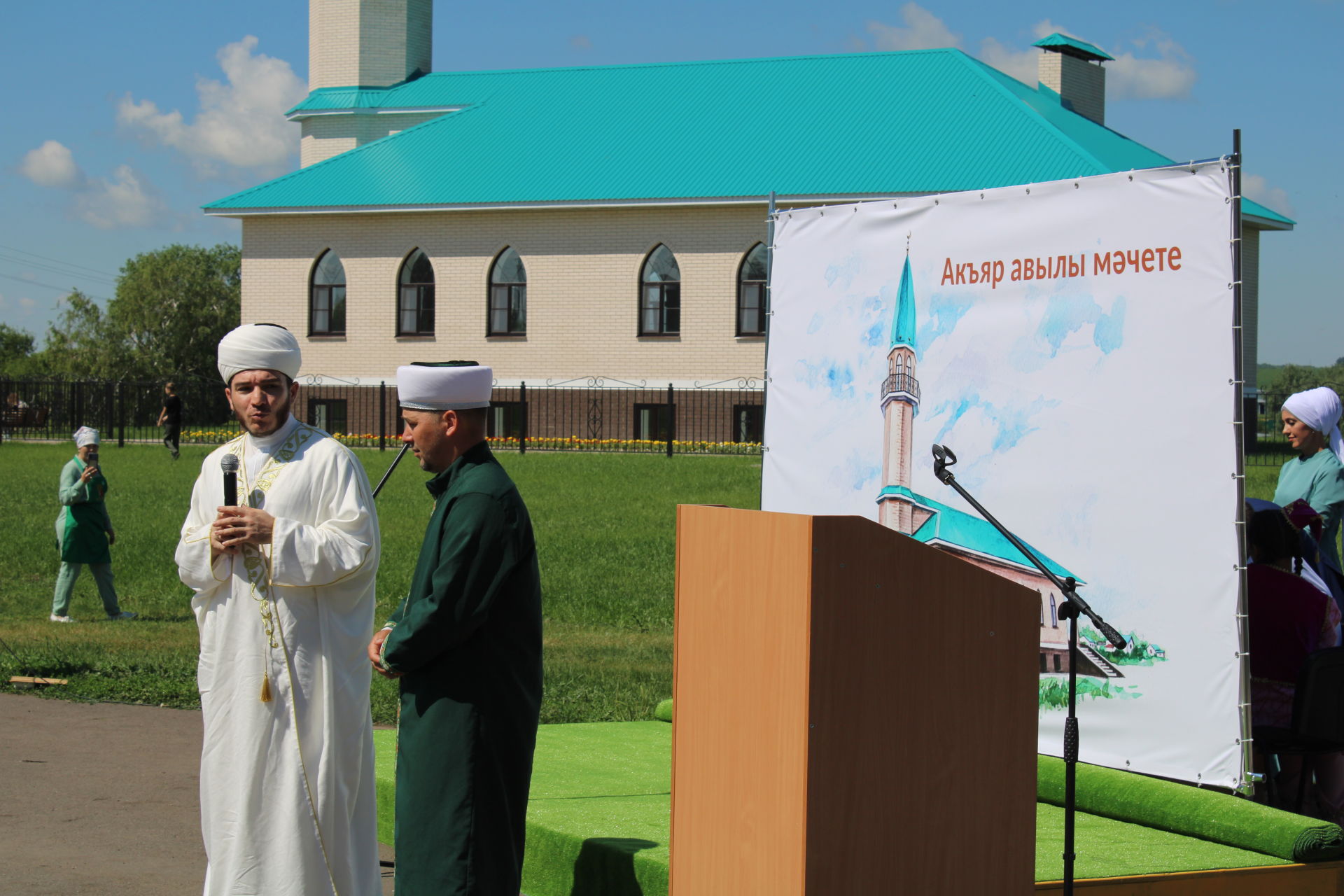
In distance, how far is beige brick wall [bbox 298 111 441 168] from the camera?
47.8 metres

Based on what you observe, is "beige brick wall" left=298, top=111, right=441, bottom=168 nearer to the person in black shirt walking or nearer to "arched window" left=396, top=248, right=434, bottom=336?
"arched window" left=396, top=248, right=434, bottom=336

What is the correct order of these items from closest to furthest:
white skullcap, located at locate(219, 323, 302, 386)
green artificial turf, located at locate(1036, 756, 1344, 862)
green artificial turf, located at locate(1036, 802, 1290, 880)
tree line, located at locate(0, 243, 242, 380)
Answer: white skullcap, located at locate(219, 323, 302, 386)
green artificial turf, located at locate(1036, 802, 1290, 880)
green artificial turf, located at locate(1036, 756, 1344, 862)
tree line, located at locate(0, 243, 242, 380)

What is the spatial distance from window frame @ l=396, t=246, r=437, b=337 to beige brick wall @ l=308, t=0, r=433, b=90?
316 inches

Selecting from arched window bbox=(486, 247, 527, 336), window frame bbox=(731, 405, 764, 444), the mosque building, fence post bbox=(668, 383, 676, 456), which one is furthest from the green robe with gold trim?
arched window bbox=(486, 247, 527, 336)

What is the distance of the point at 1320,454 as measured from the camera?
923cm

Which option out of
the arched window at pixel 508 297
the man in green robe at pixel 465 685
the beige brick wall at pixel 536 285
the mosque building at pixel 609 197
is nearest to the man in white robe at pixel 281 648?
the man in green robe at pixel 465 685

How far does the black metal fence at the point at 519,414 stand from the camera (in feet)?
130

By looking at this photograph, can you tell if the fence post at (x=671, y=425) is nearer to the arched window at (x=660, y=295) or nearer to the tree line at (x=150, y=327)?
the arched window at (x=660, y=295)

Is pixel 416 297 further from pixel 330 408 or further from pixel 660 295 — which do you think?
pixel 660 295

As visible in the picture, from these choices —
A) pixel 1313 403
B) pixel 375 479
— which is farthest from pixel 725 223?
pixel 1313 403

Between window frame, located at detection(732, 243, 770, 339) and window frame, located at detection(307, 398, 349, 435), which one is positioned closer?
window frame, located at detection(732, 243, 770, 339)

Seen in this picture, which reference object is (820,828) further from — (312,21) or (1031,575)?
(312,21)

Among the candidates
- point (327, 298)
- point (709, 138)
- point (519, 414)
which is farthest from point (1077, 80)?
point (327, 298)

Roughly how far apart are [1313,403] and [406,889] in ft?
22.4
